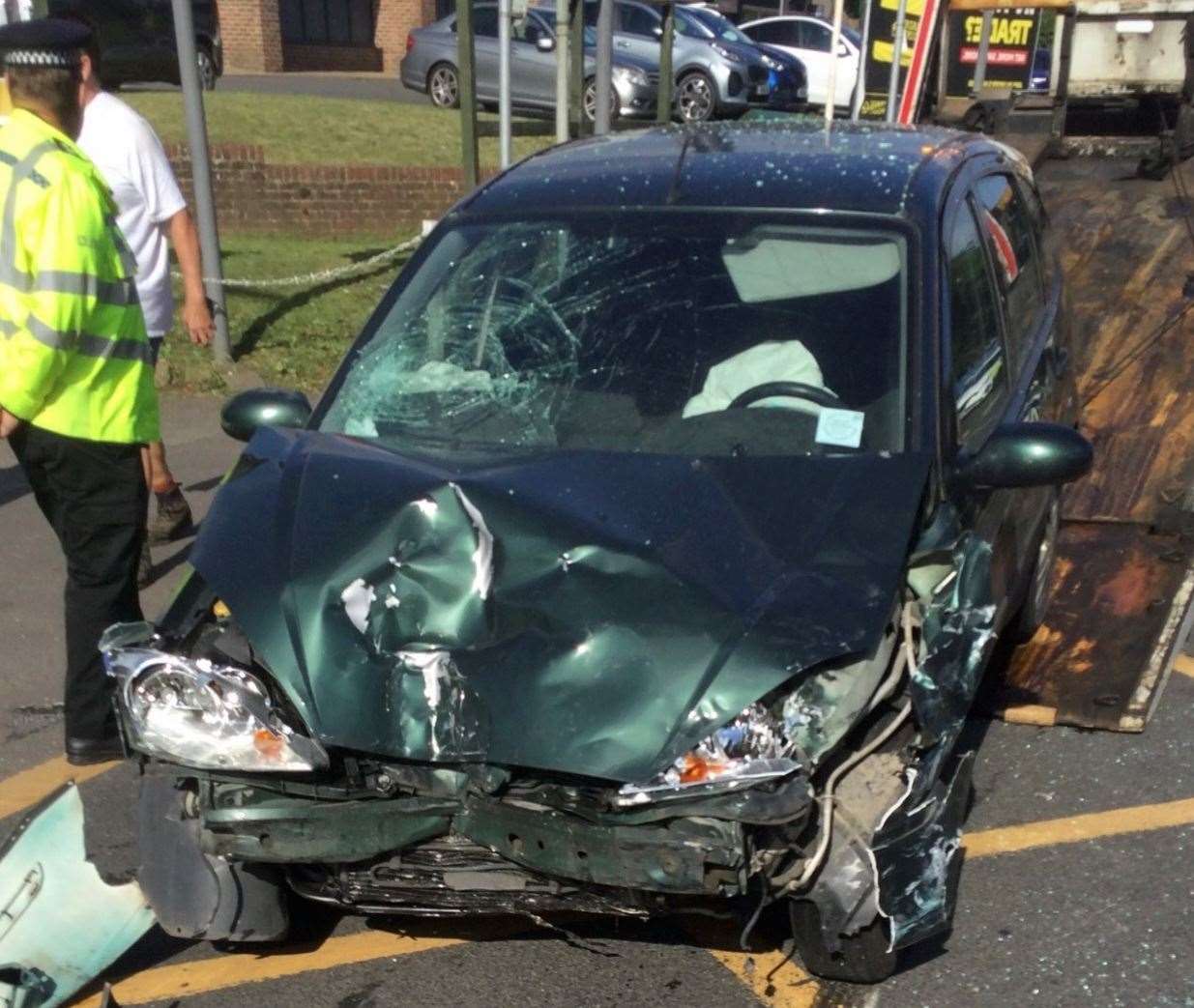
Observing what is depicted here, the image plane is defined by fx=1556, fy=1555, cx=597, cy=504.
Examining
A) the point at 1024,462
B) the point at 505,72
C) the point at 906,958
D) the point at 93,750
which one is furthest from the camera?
the point at 505,72

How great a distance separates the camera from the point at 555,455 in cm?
372

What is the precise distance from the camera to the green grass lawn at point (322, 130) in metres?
15.1

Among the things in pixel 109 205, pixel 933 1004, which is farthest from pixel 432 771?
pixel 109 205

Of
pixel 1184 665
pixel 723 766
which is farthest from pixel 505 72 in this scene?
pixel 723 766

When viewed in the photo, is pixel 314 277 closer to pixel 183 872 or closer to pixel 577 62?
pixel 577 62

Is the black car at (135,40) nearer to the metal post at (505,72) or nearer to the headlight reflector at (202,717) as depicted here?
the metal post at (505,72)

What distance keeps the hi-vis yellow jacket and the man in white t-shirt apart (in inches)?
58.9

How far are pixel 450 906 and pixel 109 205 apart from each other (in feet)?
7.99

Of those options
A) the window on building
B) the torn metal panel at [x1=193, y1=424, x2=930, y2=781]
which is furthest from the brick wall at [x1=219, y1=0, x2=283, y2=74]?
the torn metal panel at [x1=193, y1=424, x2=930, y2=781]

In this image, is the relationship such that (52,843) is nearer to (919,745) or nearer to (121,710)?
(121,710)

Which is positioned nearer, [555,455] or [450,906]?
→ [450,906]

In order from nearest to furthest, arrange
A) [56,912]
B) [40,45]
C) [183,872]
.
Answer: [183,872], [56,912], [40,45]

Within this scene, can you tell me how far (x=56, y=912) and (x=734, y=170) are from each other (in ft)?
8.61

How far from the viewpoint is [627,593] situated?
3.26m
